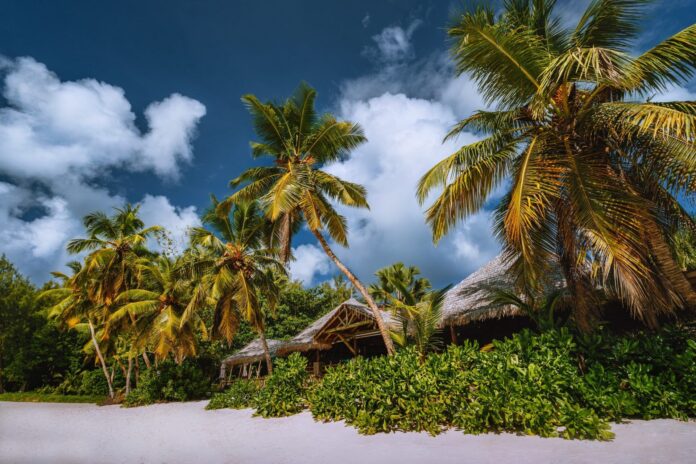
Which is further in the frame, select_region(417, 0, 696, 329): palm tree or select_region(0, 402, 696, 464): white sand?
select_region(417, 0, 696, 329): palm tree

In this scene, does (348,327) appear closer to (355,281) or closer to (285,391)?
(355,281)

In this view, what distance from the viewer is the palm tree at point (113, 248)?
50.5 feet

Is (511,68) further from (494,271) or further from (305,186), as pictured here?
(494,271)

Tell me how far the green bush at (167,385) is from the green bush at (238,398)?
13.3 ft

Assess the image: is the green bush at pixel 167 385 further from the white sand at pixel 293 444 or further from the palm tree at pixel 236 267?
the white sand at pixel 293 444

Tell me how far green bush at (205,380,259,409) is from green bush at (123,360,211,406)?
407 centimetres

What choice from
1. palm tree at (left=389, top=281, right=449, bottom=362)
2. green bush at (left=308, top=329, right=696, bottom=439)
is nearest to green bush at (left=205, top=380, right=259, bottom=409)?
palm tree at (left=389, top=281, right=449, bottom=362)

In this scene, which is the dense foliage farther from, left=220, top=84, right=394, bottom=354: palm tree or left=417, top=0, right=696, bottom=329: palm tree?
left=417, top=0, right=696, bottom=329: palm tree

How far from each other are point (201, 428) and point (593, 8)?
11197 millimetres

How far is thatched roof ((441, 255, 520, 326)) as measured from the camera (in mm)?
8664

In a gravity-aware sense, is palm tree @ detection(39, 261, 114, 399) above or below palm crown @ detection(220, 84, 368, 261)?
below

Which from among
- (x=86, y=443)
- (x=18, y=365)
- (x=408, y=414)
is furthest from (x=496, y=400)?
(x=18, y=365)

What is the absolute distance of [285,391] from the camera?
893cm

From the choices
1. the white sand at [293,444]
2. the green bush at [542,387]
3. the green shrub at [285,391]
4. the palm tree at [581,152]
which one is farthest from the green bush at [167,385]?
the palm tree at [581,152]
